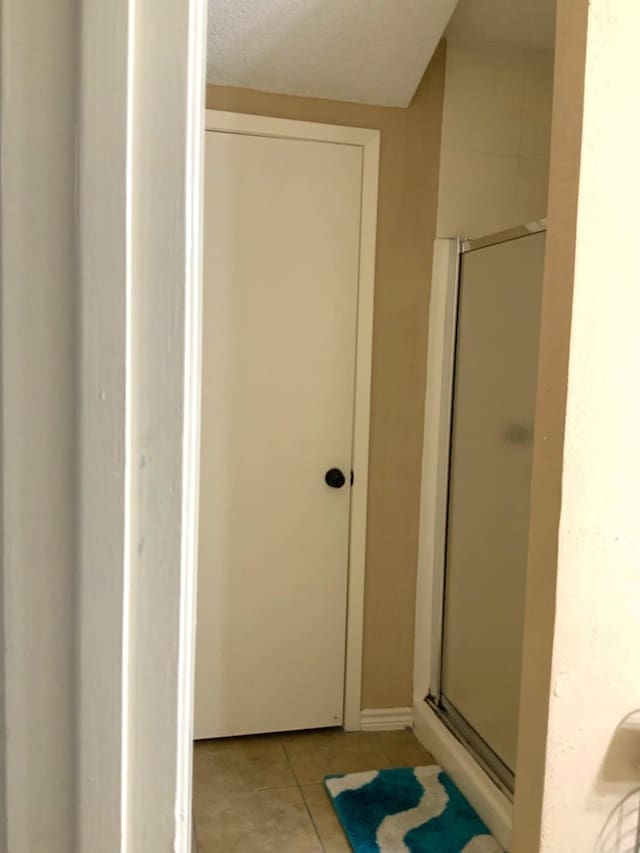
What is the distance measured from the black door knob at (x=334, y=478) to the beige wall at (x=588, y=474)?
1.01 metres

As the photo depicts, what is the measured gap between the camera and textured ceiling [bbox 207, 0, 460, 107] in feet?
6.42

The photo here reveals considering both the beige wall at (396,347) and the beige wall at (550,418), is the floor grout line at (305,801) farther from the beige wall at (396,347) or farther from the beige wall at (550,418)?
the beige wall at (550,418)

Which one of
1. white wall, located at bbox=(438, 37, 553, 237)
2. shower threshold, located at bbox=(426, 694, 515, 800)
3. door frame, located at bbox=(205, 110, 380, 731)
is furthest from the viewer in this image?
white wall, located at bbox=(438, 37, 553, 237)

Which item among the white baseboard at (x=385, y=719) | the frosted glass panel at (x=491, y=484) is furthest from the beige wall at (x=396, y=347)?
the frosted glass panel at (x=491, y=484)

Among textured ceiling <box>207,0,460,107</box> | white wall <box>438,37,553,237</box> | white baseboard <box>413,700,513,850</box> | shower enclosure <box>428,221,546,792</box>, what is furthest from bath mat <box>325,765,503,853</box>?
textured ceiling <box>207,0,460,107</box>

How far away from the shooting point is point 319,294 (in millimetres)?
2365

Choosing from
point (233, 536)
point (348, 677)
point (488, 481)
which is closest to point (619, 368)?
point (488, 481)

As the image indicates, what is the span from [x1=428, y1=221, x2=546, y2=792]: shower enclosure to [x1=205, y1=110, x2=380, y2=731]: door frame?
0.27 metres

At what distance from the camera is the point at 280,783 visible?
2.22m

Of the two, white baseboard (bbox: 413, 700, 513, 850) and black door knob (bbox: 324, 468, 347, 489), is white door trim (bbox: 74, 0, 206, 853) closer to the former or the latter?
white baseboard (bbox: 413, 700, 513, 850)

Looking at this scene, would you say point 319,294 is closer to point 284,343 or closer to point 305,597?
point 284,343

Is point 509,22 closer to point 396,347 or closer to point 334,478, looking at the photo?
point 396,347

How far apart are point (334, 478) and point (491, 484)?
0.53 m

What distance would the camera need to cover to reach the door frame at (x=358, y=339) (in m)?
2.27
